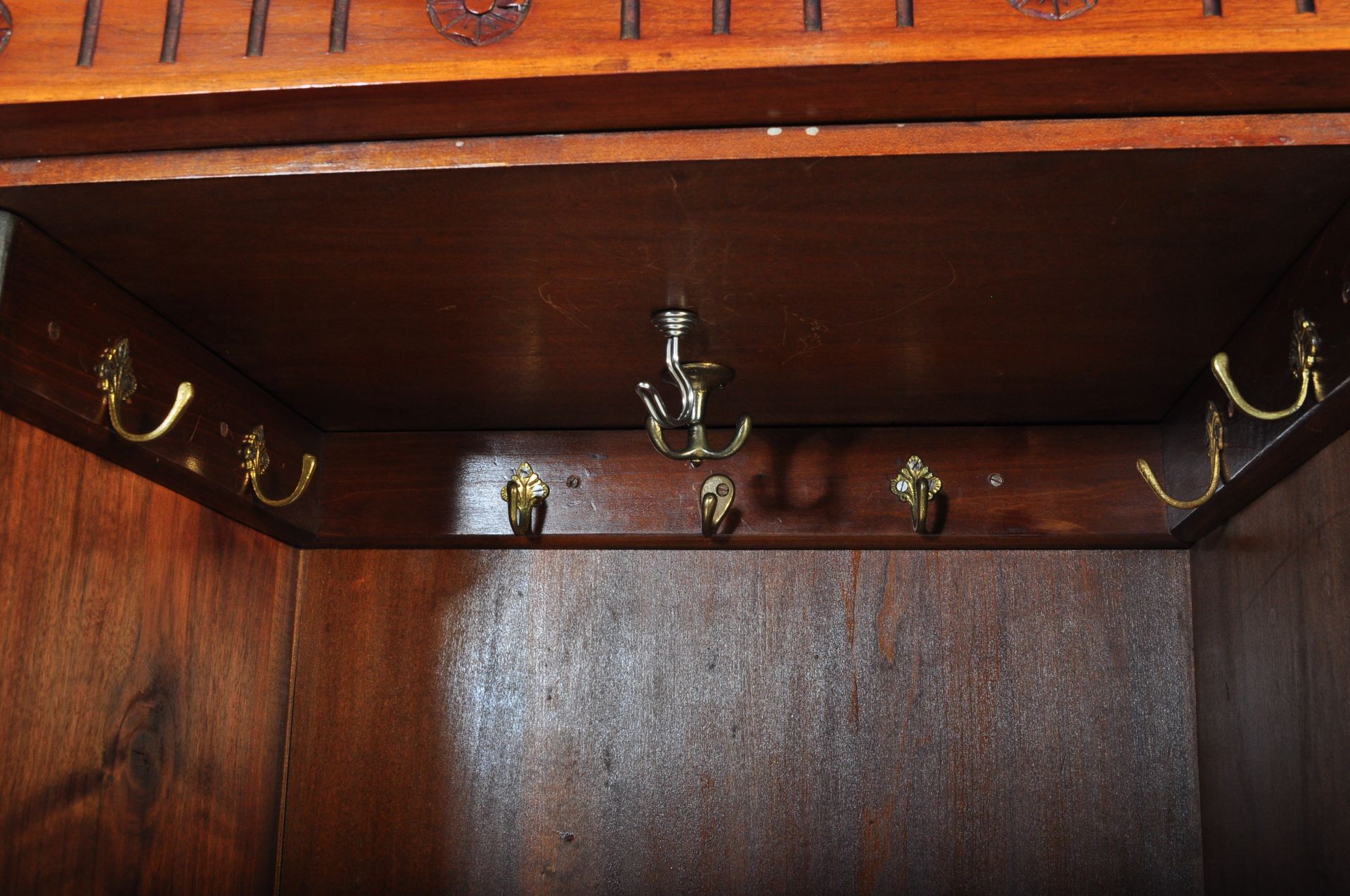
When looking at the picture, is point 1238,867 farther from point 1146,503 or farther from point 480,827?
point 480,827

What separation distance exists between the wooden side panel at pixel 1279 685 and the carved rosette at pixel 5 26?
0.99 m

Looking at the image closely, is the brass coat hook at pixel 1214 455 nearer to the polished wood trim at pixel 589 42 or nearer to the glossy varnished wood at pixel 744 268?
the glossy varnished wood at pixel 744 268

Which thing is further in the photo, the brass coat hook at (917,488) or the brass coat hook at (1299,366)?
the brass coat hook at (917,488)

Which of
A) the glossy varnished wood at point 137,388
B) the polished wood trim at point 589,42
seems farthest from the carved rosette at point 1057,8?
the glossy varnished wood at point 137,388

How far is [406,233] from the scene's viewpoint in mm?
920

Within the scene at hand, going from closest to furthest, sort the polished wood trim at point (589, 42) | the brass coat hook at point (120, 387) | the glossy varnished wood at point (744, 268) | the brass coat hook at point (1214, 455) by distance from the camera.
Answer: the polished wood trim at point (589, 42)
the glossy varnished wood at point (744, 268)
the brass coat hook at point (120, 387)
the brass coat hook at point (1214, 455)

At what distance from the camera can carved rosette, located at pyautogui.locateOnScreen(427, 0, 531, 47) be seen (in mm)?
757

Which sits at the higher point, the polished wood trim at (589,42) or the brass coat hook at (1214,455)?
the polished wood trim at (589,42)

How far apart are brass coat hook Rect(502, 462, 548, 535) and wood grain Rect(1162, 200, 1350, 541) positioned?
0.71m

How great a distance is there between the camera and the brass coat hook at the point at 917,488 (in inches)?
55.7

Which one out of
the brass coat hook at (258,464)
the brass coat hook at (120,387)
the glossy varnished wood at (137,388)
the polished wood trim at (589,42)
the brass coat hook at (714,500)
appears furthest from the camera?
the brass coat hook at (714,500)

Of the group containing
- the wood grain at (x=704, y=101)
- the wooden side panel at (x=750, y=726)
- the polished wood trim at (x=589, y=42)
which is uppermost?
the polished wood trim at (x=589, y=42)

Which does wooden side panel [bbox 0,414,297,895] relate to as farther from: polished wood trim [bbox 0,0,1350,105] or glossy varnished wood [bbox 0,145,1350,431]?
polished wood trim [bbox 0,0,1350,105]

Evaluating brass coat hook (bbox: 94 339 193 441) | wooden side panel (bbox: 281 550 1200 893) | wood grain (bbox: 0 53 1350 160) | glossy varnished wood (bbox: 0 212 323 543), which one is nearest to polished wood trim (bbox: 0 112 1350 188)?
wood grain (bbox: 0 53 1350 160)
